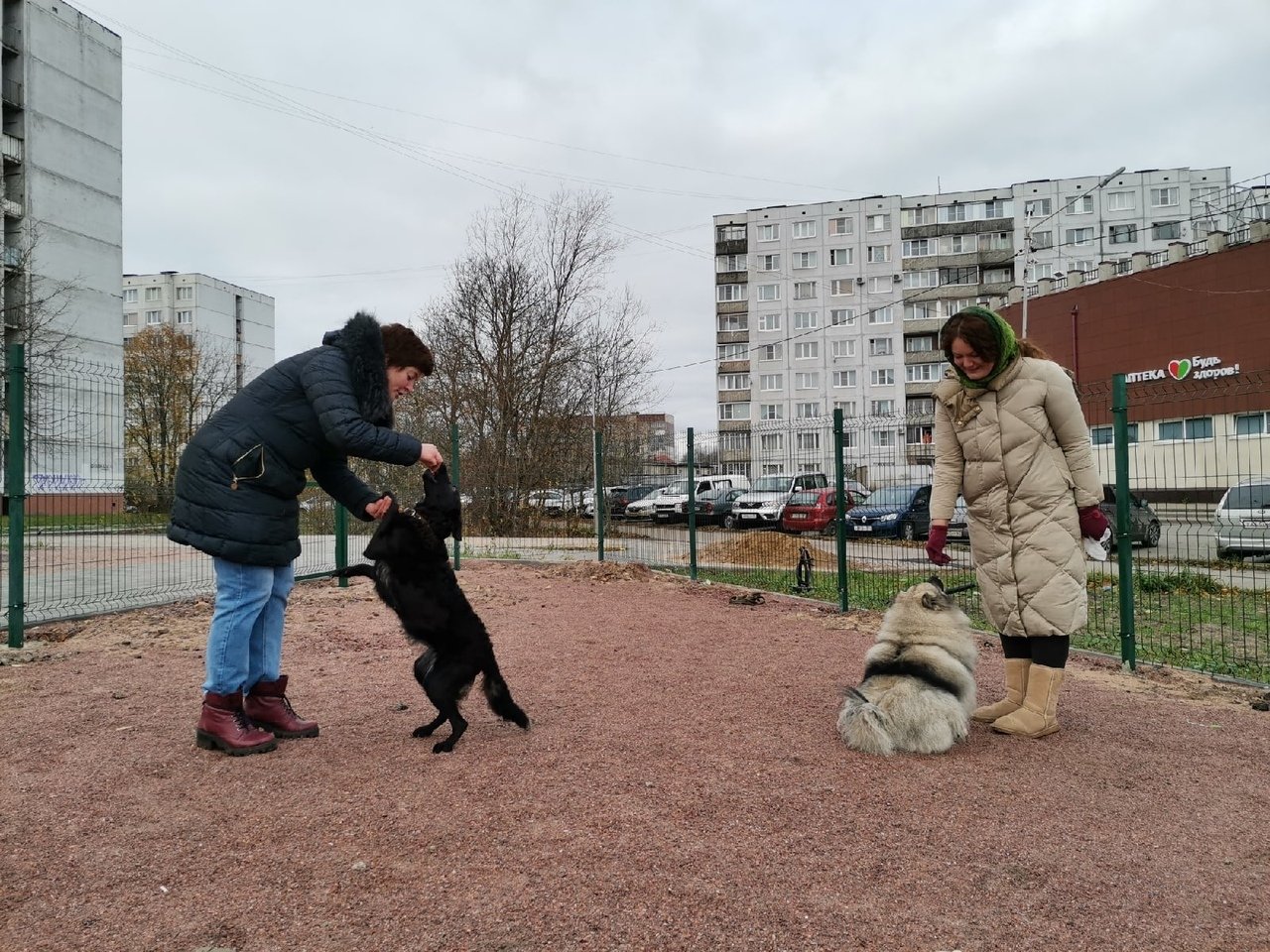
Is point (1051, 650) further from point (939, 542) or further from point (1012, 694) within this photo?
point (939, 542)

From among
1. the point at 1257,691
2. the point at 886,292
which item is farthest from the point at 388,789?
the point at 886,292

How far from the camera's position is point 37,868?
2361 millimetres

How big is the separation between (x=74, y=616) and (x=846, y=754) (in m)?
6.67

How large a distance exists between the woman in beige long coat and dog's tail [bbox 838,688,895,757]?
0.73 meters

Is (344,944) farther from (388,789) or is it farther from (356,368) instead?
(356,368)

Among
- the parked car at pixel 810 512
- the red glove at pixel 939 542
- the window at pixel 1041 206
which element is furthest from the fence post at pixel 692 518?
the window at pixel 1041 206

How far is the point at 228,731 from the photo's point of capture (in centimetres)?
341

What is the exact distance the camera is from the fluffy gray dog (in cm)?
339

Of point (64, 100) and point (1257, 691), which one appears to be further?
point (64, 100)

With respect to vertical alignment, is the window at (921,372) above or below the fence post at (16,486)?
above

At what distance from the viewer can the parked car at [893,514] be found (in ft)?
31.6

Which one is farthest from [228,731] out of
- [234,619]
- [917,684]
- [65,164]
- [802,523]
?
[65,164]

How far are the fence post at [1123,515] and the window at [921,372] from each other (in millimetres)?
51836

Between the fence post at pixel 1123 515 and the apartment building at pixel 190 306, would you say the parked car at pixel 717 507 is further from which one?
the apartment building at pixel 190 306
